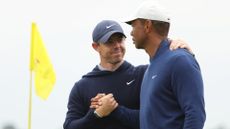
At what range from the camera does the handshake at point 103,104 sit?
8508 millimetres

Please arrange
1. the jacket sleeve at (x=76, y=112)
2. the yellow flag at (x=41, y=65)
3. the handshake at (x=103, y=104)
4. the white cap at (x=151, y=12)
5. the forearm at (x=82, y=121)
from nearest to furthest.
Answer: the white cap at (x=151, y=12), the handshake at (x=103, y=104), the forearm at (x=82, y=121), the jacket sleeve at (x=76, y=112), the yellow flag at (x=41, y=65)

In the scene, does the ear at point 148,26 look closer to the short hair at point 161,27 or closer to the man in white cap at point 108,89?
the short hair at point 161,27

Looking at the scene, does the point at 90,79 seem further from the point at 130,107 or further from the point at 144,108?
the point at 144,108

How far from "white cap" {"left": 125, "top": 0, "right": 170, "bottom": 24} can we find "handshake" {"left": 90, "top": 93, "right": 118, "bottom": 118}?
33.1 inches

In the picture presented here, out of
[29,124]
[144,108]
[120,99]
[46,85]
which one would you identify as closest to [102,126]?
[120,99]

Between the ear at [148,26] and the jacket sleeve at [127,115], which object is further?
the jacket sleeve at [127,115]

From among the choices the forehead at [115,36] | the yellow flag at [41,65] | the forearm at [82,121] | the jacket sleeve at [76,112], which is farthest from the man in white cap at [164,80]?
the yellow flag at [41,65]

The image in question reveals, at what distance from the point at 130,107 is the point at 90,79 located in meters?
0.48

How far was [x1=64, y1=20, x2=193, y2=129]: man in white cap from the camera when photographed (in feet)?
28.1

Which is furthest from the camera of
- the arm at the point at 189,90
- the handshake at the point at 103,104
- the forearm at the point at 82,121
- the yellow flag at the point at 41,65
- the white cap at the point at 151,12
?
the yellow flag at the point at 41,65

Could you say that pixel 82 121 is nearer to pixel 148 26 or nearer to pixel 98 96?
pixel 98 96

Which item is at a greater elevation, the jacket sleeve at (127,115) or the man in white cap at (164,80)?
the man in white cap at (164,80)

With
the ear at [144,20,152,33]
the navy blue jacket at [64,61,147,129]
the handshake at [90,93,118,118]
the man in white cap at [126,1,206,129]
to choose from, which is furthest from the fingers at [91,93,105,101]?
the ear at [144,20,152,33]

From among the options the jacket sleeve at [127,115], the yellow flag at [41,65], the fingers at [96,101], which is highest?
the fingers at [96,101]
